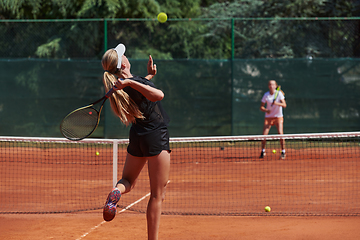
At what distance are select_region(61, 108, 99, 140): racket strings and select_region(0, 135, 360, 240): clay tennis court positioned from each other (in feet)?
4.03

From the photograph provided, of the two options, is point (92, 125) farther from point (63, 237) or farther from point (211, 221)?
point (211, 221)

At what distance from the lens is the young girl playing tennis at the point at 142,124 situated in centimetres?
315

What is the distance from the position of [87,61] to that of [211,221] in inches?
279

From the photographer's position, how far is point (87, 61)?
11.0m

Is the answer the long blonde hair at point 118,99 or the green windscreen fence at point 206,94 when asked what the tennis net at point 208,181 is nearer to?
the green windscreen fence at point 206,94

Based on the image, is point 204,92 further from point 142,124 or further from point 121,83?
point 121,83

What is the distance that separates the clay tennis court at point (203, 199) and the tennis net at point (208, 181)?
0.04 ft

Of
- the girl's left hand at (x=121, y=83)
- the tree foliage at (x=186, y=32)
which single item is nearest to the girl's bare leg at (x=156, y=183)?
the girl's left hand at (x=121, y=83)

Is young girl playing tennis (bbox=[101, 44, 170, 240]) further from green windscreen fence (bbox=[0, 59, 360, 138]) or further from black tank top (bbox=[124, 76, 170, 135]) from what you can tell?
green windscreen fence (bbox=[0, 59, 360, 138])

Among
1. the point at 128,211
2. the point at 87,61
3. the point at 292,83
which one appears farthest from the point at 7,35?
the point at 128,211

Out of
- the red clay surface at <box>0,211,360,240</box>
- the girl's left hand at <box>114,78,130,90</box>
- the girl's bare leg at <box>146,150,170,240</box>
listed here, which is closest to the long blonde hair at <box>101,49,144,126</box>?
the girl's left hand at <box>114,78,130,90</box>

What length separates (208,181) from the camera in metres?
7.11

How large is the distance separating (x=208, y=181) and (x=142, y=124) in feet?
13.2

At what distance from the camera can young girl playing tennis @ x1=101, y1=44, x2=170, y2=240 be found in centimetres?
315
